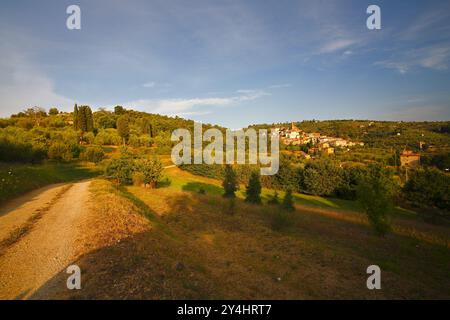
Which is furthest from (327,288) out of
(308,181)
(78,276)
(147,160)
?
(308,181)

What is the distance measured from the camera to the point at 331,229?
2219 cm

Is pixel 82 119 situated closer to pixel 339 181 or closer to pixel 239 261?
pixel 339 181

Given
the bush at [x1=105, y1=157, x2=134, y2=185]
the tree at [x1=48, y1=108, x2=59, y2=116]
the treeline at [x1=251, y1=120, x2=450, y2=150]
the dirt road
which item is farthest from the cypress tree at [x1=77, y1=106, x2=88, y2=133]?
the treeline at [x1=251, y1=120, x2=450, y2=150]

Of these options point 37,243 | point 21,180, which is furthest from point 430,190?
point 21,180

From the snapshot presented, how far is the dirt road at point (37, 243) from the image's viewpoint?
818 cm

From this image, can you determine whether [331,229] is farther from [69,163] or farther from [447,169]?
[447,169]

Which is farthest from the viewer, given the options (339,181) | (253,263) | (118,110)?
(118,110)

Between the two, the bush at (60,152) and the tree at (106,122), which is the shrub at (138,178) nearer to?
the bush at (60,152)

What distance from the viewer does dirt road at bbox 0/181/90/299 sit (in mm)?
8180

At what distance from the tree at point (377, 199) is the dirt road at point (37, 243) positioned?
1744cm

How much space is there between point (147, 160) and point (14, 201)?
60.0ft

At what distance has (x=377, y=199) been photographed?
58.4 ft

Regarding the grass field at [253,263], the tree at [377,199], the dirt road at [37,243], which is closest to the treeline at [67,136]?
the dirt road at [37,243]

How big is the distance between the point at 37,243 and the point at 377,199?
19.7 m
